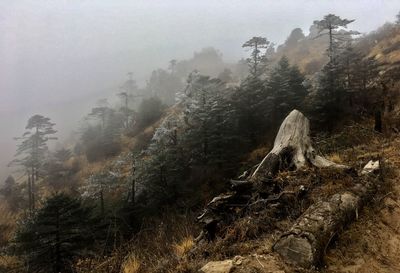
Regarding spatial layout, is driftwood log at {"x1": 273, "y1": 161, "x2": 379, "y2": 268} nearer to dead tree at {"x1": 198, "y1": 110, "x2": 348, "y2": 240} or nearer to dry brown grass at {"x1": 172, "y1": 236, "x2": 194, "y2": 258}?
dead tree at {"x1": 198, "y1": 110, "x2": 348, "y2": 240}

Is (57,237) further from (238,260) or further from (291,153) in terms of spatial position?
(238,260)

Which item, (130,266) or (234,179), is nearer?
(130,266)

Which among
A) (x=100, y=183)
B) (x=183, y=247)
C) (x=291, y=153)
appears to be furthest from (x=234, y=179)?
(x=100, y=183)

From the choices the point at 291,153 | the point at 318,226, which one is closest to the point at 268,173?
the point at 291,153

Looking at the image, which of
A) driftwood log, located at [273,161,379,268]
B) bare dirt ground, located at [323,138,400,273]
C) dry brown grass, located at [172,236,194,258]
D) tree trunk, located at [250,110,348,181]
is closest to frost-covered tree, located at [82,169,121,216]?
tree trunk, located at [250,110,348,181]

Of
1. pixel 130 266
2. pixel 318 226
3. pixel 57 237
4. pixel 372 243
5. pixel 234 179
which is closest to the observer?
pixel 318 226

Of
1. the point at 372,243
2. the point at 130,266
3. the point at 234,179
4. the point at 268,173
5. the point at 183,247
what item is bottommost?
the point at 234,179

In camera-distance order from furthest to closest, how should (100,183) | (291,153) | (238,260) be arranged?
(100,183)
(291,153)
(238,260)

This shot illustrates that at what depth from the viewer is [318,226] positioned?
494 cm

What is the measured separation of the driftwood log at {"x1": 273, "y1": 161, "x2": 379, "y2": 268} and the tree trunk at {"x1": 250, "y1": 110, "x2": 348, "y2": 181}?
6.04 feet

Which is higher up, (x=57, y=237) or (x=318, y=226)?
(x=318, y=226)

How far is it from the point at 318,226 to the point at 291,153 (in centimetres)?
420

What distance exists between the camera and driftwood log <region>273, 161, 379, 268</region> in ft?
14.9

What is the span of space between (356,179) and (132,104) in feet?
228
